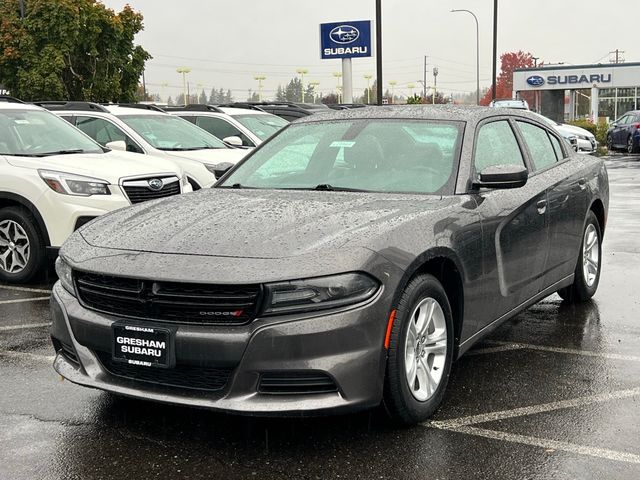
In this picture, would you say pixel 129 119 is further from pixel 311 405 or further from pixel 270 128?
pixel 311 405

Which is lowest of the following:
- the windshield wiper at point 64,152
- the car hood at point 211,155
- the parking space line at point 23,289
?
the parking space line at point 23,289

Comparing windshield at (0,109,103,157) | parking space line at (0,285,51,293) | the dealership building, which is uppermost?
the dealership building

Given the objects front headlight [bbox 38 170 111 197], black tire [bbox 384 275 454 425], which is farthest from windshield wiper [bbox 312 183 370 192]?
front headlight [bbox 38 170 111 197]

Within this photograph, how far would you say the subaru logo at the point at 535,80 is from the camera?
2250 inches

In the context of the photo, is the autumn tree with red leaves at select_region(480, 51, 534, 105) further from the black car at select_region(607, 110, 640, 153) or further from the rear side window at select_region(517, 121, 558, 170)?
the rear side window at select_region(517, 121, 558, 170)

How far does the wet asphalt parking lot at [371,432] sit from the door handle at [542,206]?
3.02ft

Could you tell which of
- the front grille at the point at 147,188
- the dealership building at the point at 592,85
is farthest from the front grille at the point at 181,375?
the dealership building at the point at 592,85

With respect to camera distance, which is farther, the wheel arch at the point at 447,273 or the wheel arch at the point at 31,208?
the wheel arch at the point at 31,208

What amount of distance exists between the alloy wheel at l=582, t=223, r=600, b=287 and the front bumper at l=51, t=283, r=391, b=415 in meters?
3.32

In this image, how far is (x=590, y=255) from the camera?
6715 mm

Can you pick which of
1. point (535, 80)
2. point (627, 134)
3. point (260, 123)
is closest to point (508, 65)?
point (535, 80)

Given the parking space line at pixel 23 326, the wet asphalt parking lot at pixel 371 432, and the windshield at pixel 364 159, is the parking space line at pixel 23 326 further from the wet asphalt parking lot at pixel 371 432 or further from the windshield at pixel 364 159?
the windshield at pixel 364 159

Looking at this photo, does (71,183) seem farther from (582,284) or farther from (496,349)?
(582,284)

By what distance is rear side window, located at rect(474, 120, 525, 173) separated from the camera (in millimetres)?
5078
